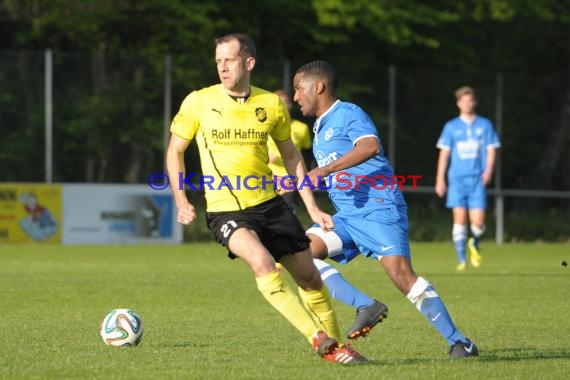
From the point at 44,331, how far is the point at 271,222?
2.74m

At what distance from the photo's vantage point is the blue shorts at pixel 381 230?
8.23 metres

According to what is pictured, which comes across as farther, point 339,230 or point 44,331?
point 44,331

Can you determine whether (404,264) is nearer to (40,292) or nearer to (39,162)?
(40,292)

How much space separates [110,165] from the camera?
24.0 m

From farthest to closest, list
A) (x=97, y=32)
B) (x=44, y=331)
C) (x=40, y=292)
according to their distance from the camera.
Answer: (x=97, y=32)
(x=40, y=292)
(x=44, y=331)

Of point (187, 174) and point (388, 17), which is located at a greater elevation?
point (388, 17)

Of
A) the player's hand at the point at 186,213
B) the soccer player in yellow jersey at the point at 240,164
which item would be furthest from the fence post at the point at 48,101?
the player's hand at the point at 186,213

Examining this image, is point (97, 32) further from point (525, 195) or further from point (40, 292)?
point (40, 292)

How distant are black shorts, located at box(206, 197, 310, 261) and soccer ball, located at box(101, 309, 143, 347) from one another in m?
1.30

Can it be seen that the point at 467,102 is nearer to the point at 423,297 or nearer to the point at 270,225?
the point at 423,297

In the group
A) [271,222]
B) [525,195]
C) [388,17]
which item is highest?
[388,17]

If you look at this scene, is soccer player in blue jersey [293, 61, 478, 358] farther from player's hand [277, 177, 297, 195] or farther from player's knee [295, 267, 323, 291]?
player's knee [295, 267, 323, 291]

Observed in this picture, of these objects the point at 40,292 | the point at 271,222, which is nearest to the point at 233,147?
the point at 271,222

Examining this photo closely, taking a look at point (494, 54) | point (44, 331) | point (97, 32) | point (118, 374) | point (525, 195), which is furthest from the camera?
point (494, 54)
